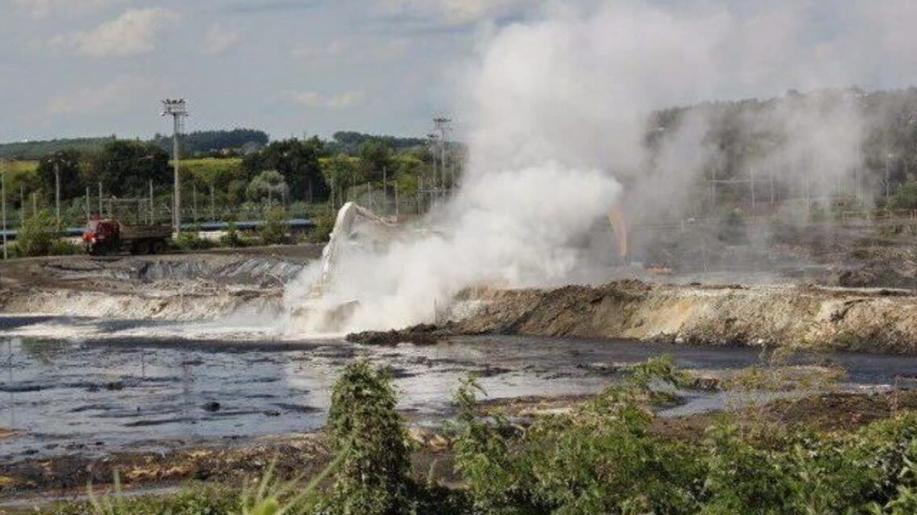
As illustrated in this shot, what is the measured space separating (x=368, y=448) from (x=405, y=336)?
3723 centimetres

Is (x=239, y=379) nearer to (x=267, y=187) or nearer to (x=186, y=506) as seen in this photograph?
(x=186, y=506)

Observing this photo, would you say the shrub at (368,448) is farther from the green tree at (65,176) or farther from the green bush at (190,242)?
the green tree at (65,176)

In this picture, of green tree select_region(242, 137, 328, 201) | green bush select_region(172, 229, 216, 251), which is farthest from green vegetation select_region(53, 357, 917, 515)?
green tree select_region(242, 137, 328, 201)

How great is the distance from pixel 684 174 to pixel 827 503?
5076 cm

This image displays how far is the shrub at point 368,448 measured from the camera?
19141 millimetres

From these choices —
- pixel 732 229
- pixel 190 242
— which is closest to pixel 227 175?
pixel 190 242

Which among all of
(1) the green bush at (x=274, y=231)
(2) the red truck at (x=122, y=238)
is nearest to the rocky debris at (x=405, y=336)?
(2) the red truck at (x=122, y=238)

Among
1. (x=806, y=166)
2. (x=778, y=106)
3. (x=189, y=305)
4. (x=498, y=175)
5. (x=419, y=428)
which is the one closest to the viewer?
(x=419, y=428)

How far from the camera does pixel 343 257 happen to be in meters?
62.7

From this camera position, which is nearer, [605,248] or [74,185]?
[605,248]

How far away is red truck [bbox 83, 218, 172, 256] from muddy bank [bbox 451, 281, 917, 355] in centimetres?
4112

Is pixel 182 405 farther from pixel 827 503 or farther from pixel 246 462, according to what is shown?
pixel 827 503

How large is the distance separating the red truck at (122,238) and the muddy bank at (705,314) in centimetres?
4112

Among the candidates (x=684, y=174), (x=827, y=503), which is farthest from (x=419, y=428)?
(x=684, y=174)
